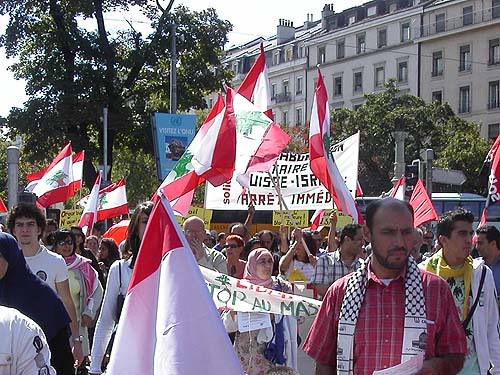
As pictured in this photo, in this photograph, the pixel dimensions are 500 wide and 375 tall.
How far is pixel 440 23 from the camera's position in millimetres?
61625

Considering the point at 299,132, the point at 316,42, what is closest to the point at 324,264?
the point at 299,132

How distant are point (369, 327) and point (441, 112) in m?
47.3

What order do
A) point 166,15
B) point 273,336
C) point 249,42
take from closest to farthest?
point 273,336 < point 166,15 < point 249,42

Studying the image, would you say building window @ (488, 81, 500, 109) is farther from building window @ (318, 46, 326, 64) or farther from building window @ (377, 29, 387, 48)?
building window @ (318, 46, 326, 64)

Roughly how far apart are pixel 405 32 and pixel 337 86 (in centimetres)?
851

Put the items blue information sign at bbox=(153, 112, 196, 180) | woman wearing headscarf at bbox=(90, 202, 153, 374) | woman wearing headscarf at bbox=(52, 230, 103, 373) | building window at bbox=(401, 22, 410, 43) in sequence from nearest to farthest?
woman wearing headscarf at bbox=(90, 202, 153, 374) < woman wearing headscarf at bbox=(52, 230, 103, 373) < blue information sign at bbox=(153, 112, 196, 180) < building window at bbox=(401, 22, 410, 43)

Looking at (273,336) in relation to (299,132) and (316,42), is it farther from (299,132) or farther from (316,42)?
(316,42)

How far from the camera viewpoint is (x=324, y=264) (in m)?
7.98

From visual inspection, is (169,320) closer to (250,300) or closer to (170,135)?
(250,300)

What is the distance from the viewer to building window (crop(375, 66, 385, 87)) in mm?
66500

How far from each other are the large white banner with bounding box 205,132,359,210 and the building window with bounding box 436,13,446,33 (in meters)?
51.8

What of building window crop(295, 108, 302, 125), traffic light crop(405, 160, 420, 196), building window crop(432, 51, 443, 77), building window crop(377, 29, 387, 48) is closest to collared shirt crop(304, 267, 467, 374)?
traffic light crop(405, 160, 420, 196)

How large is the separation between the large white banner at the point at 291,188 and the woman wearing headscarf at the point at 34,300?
6.67 meters

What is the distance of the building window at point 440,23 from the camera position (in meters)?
61.2
